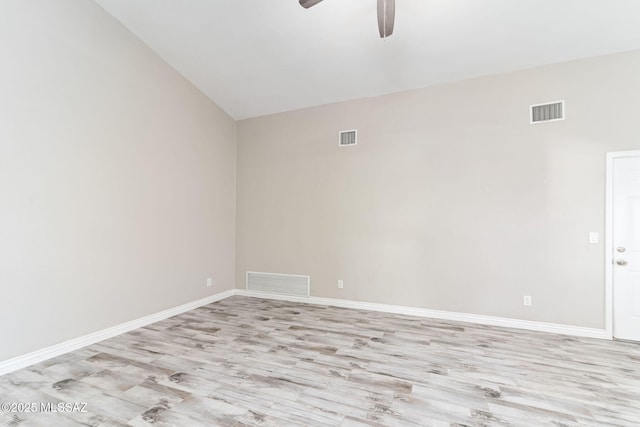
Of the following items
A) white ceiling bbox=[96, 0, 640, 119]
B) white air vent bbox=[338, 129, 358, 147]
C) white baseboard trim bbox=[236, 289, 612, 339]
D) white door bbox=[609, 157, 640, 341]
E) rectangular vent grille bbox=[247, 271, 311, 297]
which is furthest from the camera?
rectangular vent grille bbox=[247, 271, 311, 297]

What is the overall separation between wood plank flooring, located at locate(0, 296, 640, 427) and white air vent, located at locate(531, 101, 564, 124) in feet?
8.16

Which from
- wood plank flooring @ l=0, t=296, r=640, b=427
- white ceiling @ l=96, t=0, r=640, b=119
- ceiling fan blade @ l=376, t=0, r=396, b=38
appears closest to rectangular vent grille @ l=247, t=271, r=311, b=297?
wood plank flooring @ l=0, t=296, r=640, b=427

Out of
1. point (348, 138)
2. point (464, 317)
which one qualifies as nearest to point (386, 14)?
point (348, 138)

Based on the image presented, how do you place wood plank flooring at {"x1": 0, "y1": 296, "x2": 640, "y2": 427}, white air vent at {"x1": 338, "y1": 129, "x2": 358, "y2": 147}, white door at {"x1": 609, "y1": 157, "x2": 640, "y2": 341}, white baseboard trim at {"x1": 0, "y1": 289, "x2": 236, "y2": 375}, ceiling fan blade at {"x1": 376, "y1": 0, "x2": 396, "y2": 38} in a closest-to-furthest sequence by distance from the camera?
1. wood plank flooring at {"x1": 0, "y1": 296, "x2": 640, "y2": 427}
2. ceiling fan blade at {"x1": 376, "y1": 0, "x2": 396, "y2": 38}
3. white baseboard trim at {"x1": 0, "y1": 289, "x2": 236, "y2": 375}
4. white door at {"x1": 609, "y1": 157, "x2": 640, "y2": 341}
5. white air vent at {"x1": 338, "y1": 129, "x2": 358, "y2": 147}

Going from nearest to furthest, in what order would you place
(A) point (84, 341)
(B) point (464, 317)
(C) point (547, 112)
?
(A) point (84, 341) → (C) point (547, 112) → (B) point (464, 317)

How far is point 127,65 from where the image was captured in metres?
3.42

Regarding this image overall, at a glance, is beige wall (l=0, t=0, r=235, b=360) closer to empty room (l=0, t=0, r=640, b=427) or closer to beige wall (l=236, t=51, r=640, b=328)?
empty room (l=0, t=0, r=640, b=427)

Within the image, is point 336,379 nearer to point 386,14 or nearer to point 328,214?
point 328,214

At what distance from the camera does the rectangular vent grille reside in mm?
4691

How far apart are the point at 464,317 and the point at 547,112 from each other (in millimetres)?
2669

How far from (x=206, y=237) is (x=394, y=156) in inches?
122

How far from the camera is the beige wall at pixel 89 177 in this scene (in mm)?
2520

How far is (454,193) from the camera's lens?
3875 millimetres

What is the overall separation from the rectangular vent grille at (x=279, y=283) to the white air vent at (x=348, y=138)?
2.16 meters
